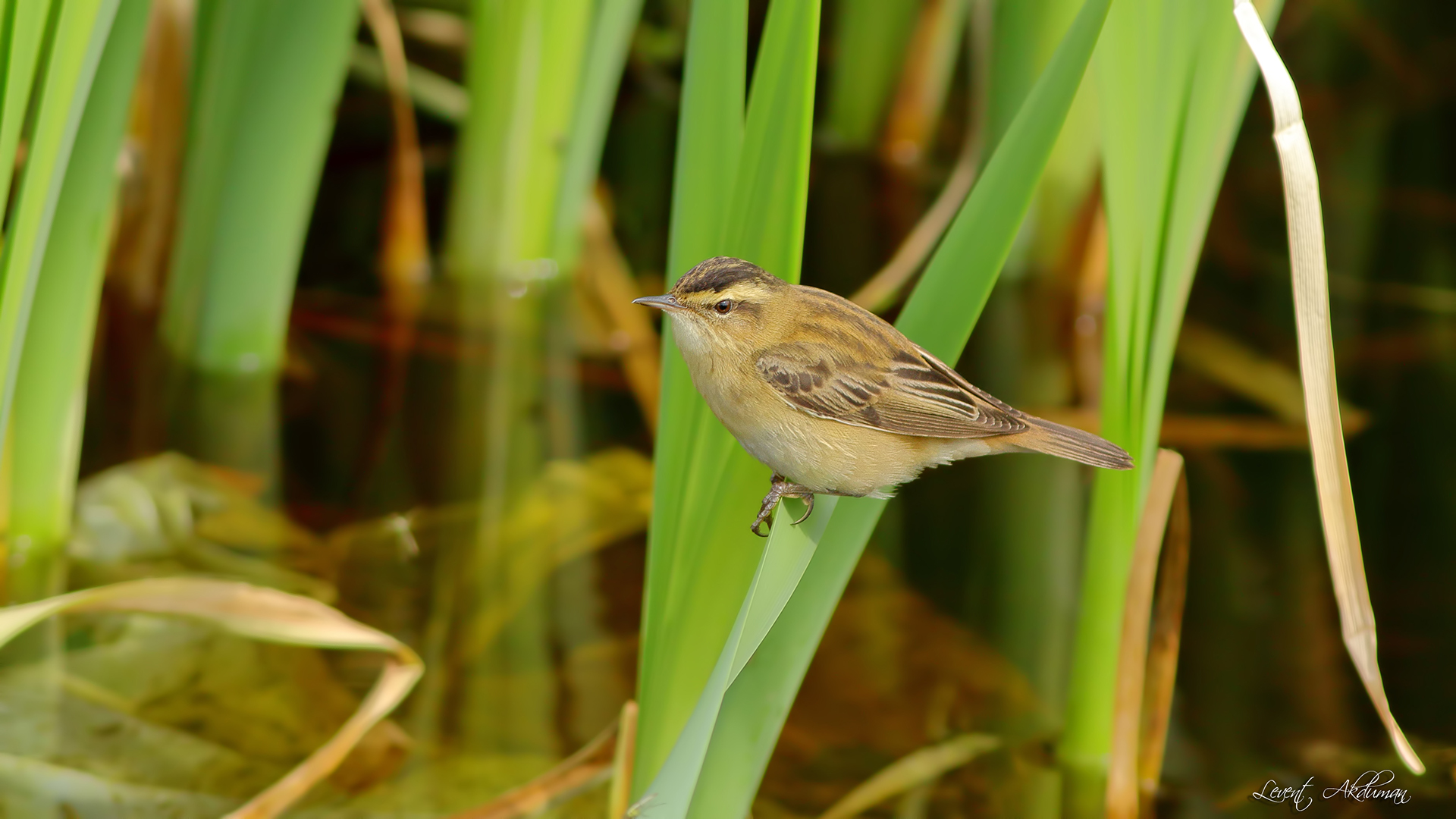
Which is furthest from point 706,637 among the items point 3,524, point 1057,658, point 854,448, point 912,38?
point 912,38

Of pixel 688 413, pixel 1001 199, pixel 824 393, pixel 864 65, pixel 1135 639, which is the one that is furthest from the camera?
pixel 864 65

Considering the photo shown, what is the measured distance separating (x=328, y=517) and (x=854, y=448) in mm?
2669

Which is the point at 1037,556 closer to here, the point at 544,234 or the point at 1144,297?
the point at 1144,297

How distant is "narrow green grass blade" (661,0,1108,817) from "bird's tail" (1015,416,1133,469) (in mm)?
389

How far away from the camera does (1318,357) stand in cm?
199

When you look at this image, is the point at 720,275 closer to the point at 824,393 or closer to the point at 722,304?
the point at 722,304

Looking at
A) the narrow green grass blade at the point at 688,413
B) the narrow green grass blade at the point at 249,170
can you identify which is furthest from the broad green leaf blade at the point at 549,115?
the narrow green grass blade at the point at 688,413

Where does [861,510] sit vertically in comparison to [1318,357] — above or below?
below

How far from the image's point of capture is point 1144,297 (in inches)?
96.4

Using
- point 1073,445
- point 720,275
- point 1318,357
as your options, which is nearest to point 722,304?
point 720,275

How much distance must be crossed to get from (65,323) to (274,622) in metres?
1.29

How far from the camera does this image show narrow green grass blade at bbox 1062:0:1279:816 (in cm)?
226

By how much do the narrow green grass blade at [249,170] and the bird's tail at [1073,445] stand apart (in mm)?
2971

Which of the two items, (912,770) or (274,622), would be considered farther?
(912,770)
